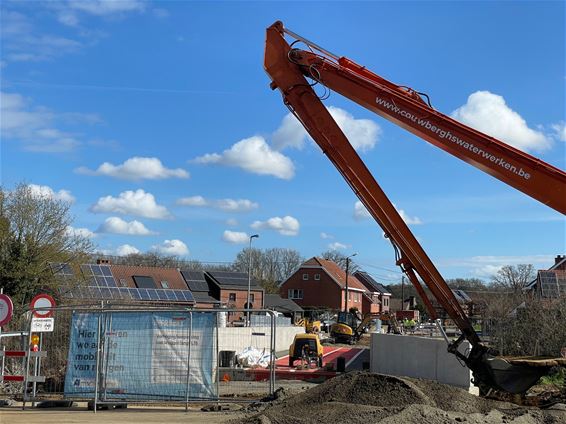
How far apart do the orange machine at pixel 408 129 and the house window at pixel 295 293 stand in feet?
266

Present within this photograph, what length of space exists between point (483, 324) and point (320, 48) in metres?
15.2

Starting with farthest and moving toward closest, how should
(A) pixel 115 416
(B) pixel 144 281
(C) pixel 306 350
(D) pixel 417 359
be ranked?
1. (B) pixel 144 281
2. (C) pixel 306 350
3. (D) pixel 417 359
4. (A) pixel 115 416

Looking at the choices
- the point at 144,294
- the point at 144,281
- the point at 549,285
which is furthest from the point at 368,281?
the point at 549,285

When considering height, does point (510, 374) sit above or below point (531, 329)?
below

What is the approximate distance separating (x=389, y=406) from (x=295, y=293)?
83070mm

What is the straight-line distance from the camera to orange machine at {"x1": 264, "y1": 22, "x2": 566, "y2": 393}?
432 inches

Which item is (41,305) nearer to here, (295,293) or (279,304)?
(279,304)

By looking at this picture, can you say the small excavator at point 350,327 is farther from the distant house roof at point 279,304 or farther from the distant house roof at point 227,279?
the distant house roof at point 227,279

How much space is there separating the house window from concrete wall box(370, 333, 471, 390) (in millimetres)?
69552

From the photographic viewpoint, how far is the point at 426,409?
10289 mm

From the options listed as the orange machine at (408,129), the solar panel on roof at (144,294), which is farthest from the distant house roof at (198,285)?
the orange machine at (408,129)

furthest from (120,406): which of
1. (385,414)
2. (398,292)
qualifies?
(398,292)

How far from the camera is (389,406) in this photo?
1108cm

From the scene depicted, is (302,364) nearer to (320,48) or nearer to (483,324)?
(483,324)
